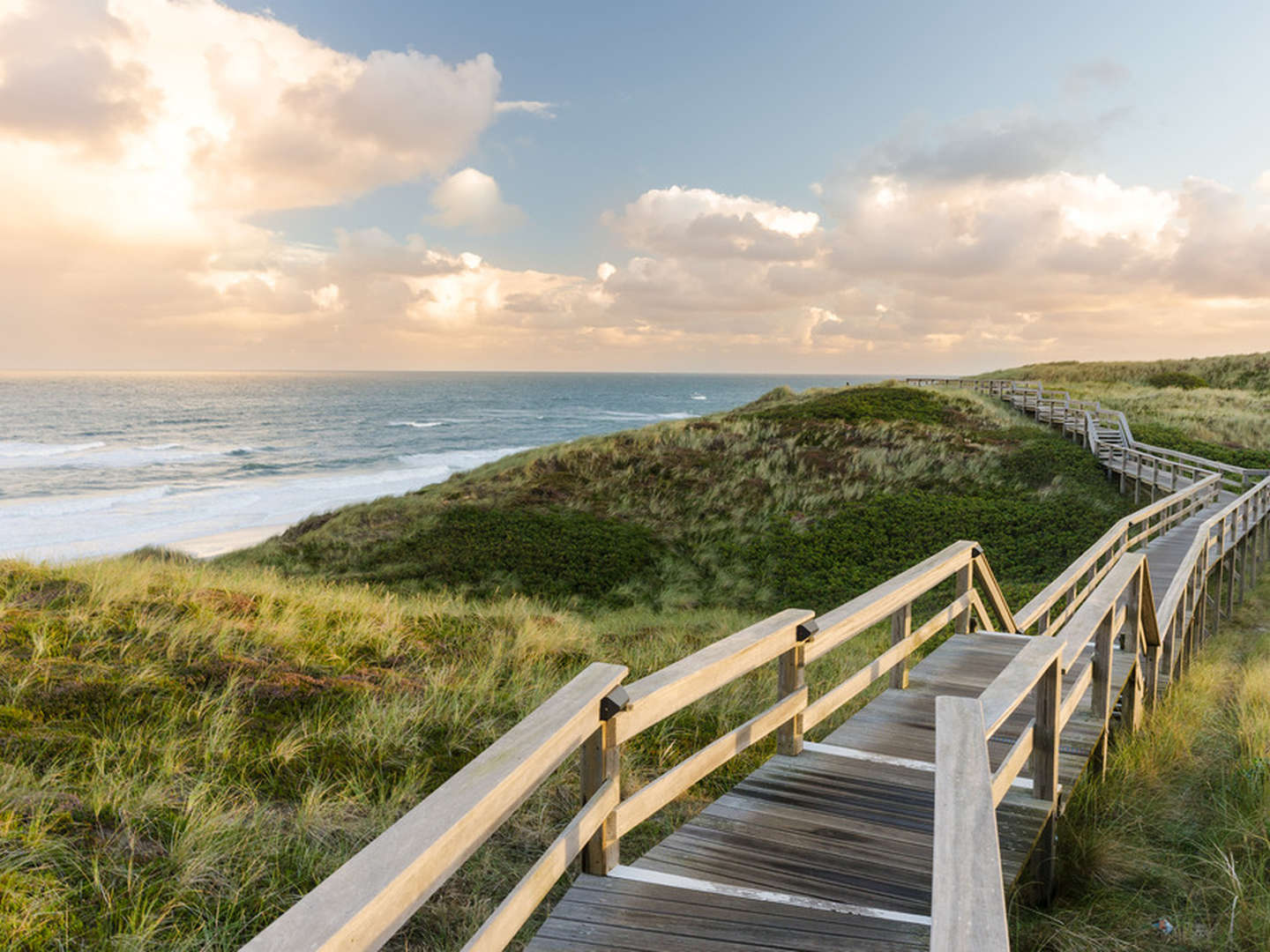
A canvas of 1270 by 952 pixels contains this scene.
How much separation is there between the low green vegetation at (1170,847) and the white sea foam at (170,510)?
3094 centimetres

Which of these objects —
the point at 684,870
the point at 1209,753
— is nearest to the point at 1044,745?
the point at 684,870

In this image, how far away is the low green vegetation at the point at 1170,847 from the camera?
3.61m

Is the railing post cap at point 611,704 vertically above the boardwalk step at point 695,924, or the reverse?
the railing post cap at point 611,704

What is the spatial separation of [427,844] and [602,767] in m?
1.17

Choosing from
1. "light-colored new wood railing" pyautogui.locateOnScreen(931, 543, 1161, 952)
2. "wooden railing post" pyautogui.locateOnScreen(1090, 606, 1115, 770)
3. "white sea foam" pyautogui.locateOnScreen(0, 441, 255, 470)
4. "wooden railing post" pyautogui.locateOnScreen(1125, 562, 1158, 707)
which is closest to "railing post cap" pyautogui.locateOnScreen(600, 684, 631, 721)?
"light-colored new wood railing" pyautogui.locateOnScreen(931, 543, 1161, 952)

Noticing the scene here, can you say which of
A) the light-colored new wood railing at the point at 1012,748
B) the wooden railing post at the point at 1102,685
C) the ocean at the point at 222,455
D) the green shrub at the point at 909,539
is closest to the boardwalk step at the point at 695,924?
the light-colored new wood railing at the point at 1012,748

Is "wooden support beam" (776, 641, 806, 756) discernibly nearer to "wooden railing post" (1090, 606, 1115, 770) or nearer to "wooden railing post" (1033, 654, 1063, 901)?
"wooden railing post" (1033, 654, 1063, 901)

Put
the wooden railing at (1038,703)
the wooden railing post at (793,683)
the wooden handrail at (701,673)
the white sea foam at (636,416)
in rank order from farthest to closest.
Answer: the white sea foam at (636,416)
the wooden railing post at (793,683)
the wooden handrail at (701,673)
the wooden railing at (1038,703)

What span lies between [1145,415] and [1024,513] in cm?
1916

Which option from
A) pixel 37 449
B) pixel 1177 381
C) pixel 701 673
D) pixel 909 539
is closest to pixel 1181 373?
pixel 1177 381

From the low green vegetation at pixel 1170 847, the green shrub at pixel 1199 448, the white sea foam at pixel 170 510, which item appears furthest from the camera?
the white sea foam at pixel 170 510

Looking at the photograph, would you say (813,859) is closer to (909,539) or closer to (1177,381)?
(909,539)

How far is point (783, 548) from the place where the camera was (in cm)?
2008

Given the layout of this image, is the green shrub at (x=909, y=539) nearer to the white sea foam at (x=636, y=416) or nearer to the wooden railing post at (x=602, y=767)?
the wooden railing post at (x=602, y=767)
